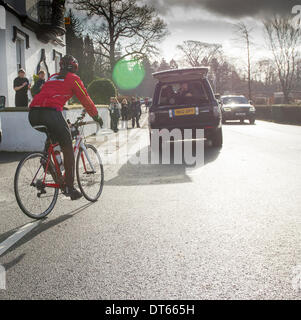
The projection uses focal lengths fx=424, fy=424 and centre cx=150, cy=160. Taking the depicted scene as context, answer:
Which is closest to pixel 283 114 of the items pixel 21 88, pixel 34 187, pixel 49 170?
pixel 21 88

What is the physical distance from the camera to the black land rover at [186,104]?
36.8 feet

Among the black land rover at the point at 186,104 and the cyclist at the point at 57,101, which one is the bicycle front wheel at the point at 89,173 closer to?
the cyclist at the point at 57,101

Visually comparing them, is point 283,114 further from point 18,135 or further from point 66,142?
point 66,142

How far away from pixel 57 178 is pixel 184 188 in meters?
2.27

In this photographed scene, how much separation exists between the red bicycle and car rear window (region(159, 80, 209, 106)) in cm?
645

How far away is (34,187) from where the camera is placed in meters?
5.02

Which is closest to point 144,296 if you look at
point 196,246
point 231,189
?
point 196,246

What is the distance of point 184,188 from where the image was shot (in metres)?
6.77

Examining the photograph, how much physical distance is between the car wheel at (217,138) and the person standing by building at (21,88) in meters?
6.00

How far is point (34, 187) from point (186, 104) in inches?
278

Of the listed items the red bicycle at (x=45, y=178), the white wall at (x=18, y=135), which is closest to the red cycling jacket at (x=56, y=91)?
the red bicycle at (x=45, y=178)

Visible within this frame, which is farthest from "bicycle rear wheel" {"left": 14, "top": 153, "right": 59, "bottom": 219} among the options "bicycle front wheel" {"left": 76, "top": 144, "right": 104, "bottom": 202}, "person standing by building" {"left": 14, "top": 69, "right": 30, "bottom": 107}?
"person standing by building" {"left": 14, "top": 69, "right": 30, "bottom": 107}
